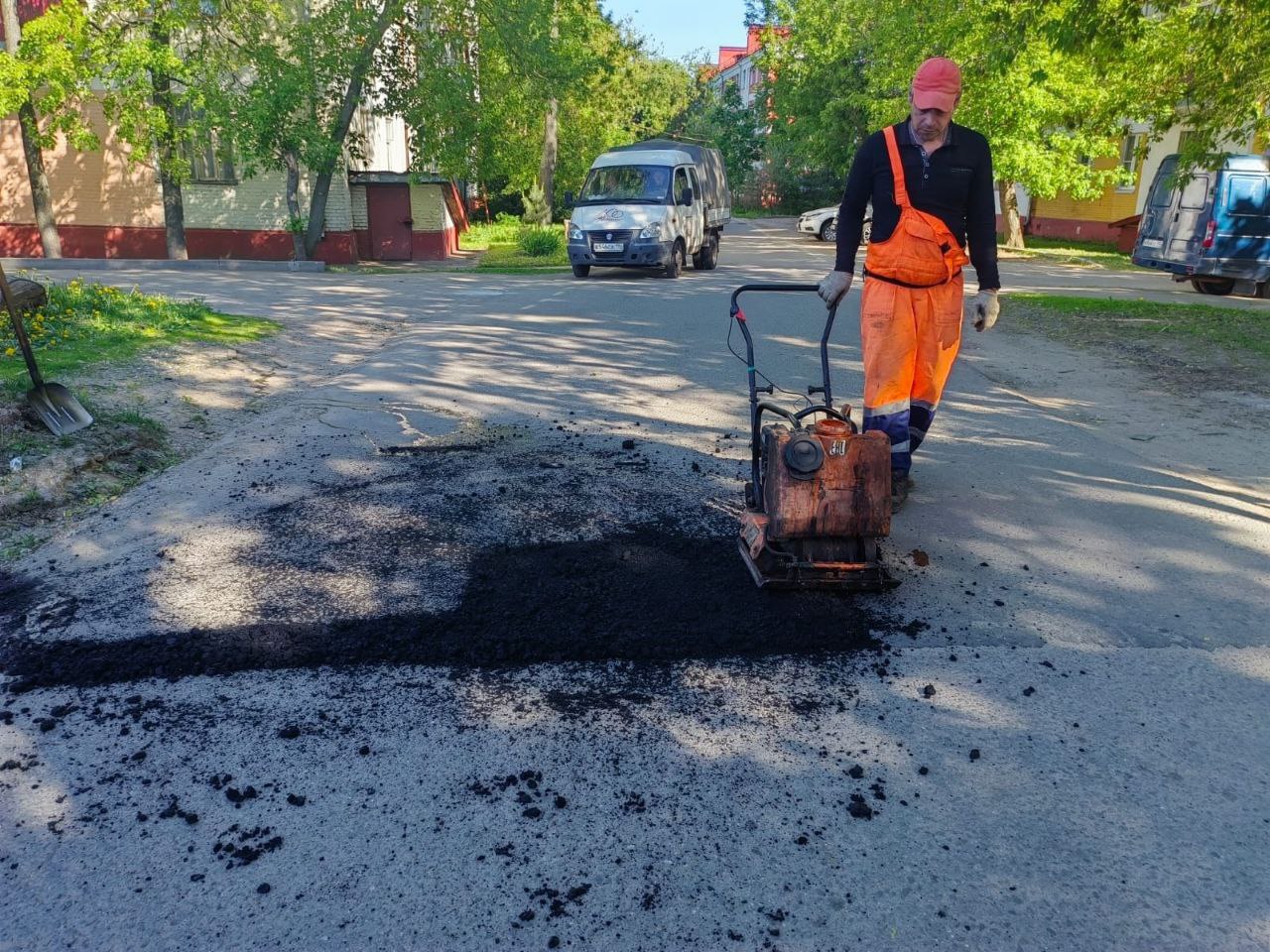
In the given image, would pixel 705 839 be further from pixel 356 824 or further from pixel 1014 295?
pixel 1014 295

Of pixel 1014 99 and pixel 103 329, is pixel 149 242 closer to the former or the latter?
pixel 103 329

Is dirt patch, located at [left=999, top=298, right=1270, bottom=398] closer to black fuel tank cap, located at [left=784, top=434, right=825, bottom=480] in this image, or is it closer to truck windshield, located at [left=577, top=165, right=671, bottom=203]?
black fuel tank cap, located at [left=784, top=434, right=825, bottom=480]

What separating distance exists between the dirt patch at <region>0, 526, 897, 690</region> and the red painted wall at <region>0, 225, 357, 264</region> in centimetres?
2255

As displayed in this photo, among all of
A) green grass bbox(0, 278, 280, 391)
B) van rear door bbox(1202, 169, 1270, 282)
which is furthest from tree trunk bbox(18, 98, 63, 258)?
van rear door bbox(1202, 169, 1270, 282)

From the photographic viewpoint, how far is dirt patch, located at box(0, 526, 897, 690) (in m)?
3.78

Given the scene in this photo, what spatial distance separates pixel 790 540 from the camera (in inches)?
166

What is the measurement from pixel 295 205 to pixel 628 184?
865cm

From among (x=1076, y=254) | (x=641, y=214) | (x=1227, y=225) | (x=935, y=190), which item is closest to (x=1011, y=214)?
(x=1076, y=254)

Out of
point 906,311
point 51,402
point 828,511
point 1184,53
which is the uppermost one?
point 1184,53

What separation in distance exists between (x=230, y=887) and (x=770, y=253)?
1047 inches

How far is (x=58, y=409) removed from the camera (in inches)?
257

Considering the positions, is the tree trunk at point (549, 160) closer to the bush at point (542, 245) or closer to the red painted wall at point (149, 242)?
the bush at point (542, 245)

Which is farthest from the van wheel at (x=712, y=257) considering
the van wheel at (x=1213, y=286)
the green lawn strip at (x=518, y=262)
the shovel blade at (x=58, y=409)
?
the shovel blade at (x=58, y=409)

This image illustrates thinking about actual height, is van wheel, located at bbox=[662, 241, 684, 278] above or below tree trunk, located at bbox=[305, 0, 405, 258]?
below
